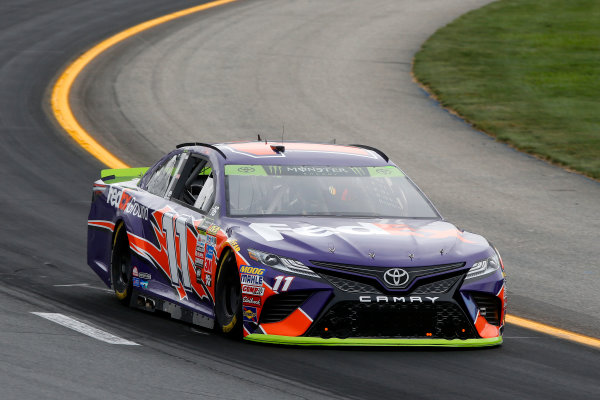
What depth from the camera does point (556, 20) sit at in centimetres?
3234

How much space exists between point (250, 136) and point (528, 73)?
24.9ft

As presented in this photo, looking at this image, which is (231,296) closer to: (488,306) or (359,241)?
(359,241)

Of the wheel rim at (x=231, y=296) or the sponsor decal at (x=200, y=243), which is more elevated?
the sponsor decal at (x=200, y=243)

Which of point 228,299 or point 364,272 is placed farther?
point 228,299

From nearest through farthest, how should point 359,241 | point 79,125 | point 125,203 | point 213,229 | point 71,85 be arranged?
1. point 359,241
2. point 213,229
3. point 125,203
4. point 79,125
5. point 71,85

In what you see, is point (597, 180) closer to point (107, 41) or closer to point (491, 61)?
point (491, 61)

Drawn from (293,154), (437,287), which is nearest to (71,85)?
(293,154)

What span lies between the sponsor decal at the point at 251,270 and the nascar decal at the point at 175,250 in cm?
66

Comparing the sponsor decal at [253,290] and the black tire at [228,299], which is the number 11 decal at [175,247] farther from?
the sponsor decal at [253,290]

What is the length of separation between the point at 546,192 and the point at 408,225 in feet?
25.7

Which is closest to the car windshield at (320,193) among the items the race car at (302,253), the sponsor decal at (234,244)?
the race car at (302,253)

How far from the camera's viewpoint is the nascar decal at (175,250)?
9742mm

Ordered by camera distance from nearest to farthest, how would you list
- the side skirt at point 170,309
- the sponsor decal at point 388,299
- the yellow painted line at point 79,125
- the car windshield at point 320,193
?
the sponsor decal at point 388,299
the side skirt at point 170,309
the car windshield at point 320,193
the yellow painted line at point 79,125

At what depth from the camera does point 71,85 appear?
25484mm
